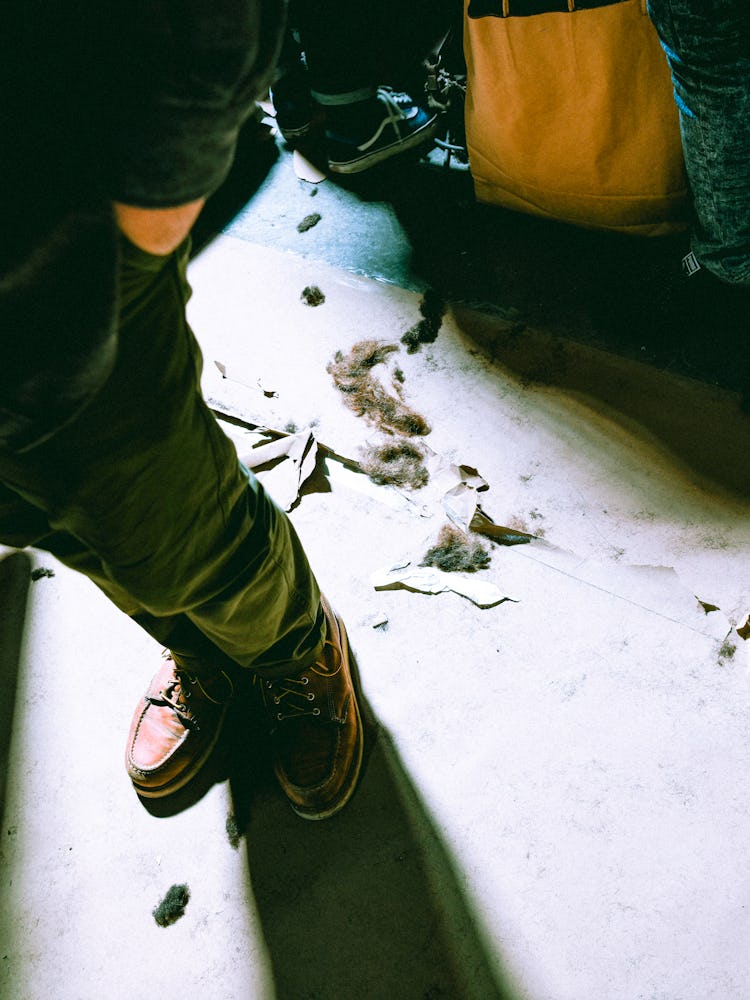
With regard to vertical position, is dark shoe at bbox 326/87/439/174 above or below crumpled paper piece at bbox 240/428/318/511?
above

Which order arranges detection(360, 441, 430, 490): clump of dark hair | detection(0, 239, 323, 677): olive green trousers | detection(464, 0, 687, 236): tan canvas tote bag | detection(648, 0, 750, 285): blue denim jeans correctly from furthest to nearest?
detection(360, 441, 430, 490): clump of dark hair < detection(464, 0, 687, 236): tan canvas tote bag < detection(648, 0, 750, 285): blue denim jeans < detection(0, 239, 323, 677): olive green trousers

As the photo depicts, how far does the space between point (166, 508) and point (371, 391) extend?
96cm

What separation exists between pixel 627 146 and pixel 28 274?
1.28m

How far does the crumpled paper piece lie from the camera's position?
1.48 meters

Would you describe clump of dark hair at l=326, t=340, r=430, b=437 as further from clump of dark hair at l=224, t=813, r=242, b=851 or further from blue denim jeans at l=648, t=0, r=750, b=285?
clump of dark hair at l=224, t=813, r=242, b=851

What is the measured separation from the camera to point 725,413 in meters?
1.34

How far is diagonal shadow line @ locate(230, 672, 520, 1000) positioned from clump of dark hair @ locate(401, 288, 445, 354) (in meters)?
0.97


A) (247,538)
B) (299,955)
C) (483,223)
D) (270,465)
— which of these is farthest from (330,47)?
(299,955)

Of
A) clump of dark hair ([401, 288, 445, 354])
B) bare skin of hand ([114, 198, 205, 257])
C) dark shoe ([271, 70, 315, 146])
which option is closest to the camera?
bare skin of hand ([114, 198, 205, 257])

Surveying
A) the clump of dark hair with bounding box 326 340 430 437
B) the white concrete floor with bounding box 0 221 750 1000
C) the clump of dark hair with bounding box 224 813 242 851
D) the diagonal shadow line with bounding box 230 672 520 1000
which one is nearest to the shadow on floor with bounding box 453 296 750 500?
the white concrete floor with bounding box 0 221 750 1000

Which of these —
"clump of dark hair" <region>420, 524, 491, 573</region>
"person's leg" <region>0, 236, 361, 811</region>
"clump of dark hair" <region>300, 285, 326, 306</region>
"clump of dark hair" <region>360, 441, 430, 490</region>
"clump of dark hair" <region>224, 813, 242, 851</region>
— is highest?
"person's leg" <region>0, 236, 361, 811</region>

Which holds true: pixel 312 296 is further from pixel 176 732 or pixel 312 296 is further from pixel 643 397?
pixel 176 732

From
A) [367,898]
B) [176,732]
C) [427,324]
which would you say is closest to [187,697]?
[176,732]

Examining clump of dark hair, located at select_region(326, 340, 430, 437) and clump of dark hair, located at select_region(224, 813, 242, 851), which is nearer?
clump of dark hair, located at select_region(224, 813, 242, 851)
